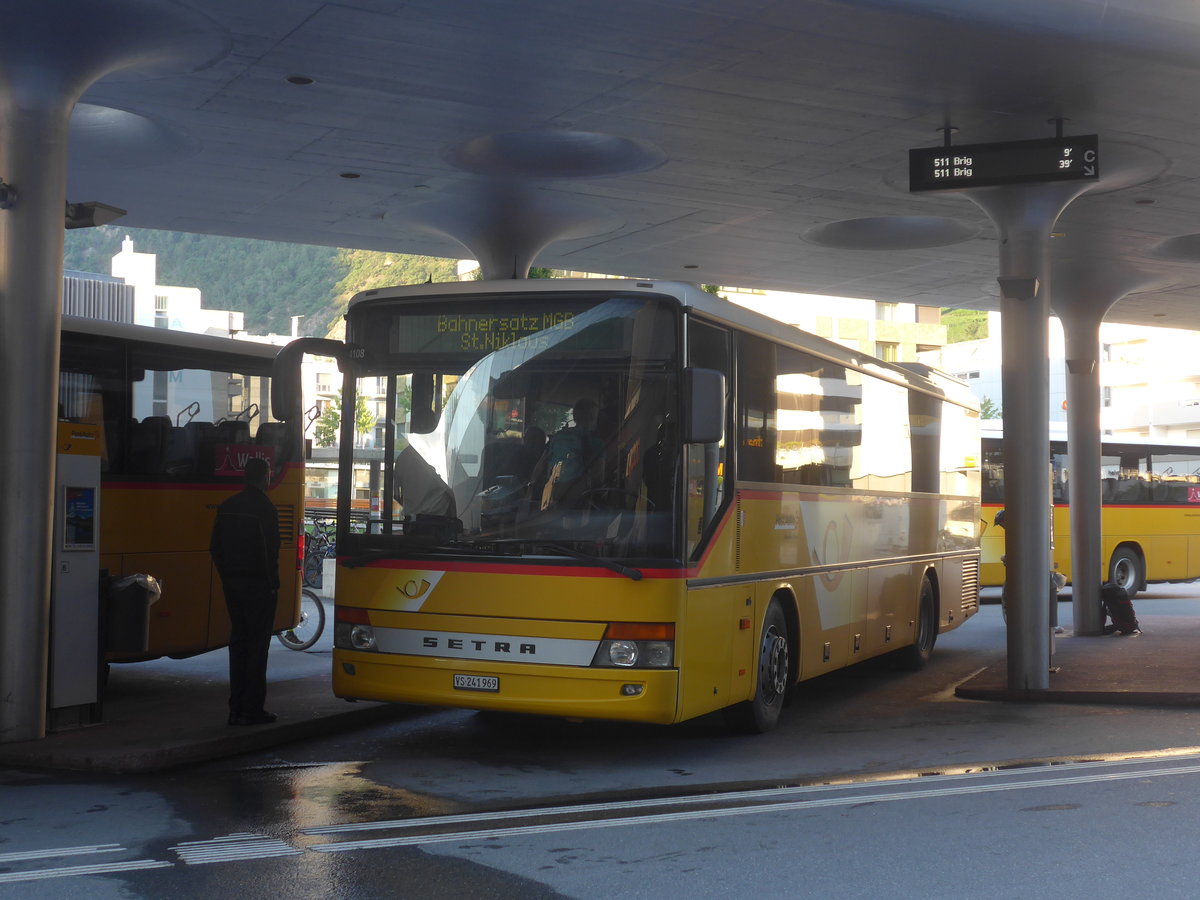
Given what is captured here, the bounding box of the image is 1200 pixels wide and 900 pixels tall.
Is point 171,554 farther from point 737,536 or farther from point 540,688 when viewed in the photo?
point 737,536

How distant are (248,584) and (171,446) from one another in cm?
275

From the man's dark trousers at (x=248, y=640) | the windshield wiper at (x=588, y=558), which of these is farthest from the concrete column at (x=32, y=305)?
the windshield wiper at (x=588, y=558)

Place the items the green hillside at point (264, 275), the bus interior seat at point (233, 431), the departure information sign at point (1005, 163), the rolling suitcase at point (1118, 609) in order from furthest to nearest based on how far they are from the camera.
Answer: the green hillside at point (264, 275) → the rolling suitcase at point (1118, 609) → the bus interior seat at point (233, 431) → the departure information sign at point (1005, 163)

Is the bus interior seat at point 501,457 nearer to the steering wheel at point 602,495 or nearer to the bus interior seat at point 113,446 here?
the steering wheel at point 602,495

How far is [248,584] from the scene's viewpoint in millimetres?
10328

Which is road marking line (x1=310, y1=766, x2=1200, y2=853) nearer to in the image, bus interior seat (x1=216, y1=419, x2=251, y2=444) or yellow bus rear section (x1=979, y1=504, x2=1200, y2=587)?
bus interior seat (x1=216, y1=419, x2=251, y2=444)

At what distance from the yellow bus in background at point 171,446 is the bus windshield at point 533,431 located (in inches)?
132

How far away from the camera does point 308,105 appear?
1241 centimetres

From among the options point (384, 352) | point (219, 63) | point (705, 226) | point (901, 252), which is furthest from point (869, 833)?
Result: point (901, 252)

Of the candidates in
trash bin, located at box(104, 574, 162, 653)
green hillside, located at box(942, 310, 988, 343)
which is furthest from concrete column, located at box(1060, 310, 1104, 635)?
green hillside, located at box(942, 310, 988, 343)

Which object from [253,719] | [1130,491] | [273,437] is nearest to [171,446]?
[273,437]

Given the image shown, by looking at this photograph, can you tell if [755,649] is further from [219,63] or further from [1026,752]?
[219,63]

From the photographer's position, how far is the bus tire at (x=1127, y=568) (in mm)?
27984

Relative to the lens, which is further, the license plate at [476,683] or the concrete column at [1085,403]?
the concrete column at [1085,403]
